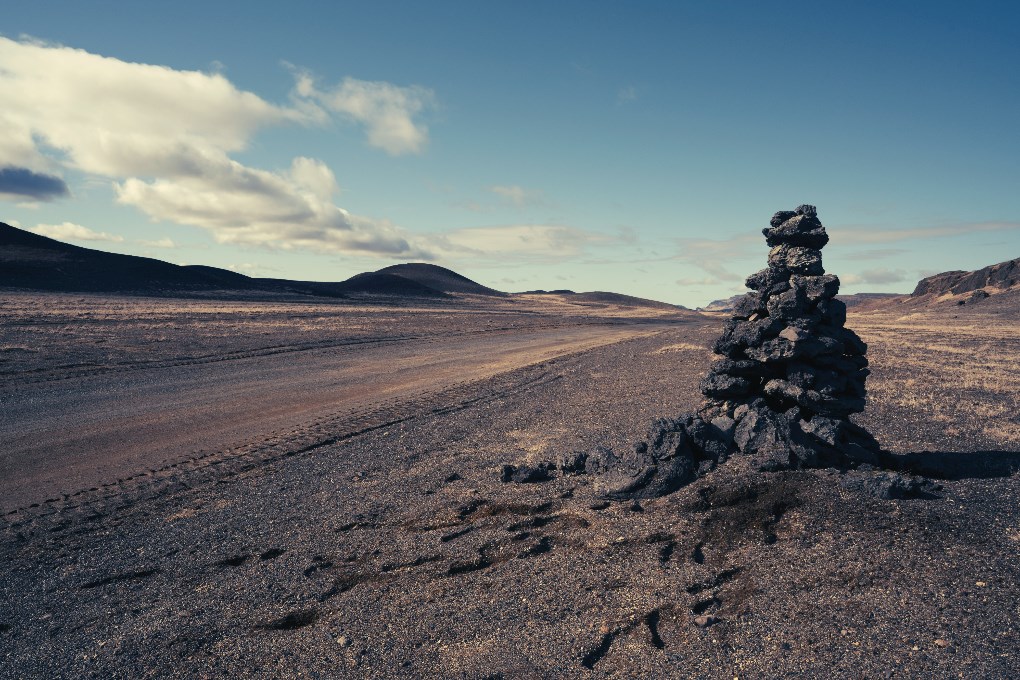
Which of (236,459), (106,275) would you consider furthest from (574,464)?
(106,275)

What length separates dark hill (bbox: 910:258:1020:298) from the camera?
273 ft

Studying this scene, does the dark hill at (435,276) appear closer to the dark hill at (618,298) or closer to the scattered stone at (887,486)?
the dark hill at (618,298)

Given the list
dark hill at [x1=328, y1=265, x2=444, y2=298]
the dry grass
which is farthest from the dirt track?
dark hill at [x1=328, y1=265, x2=444, y2=298]

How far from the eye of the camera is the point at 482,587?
7516 millimetres

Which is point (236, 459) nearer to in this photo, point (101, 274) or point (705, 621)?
point (705, 621)

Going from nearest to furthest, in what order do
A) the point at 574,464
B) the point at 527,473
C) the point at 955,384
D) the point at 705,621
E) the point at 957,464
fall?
1. the point at 705,621
2. the point at 527,473
3. the point at 574,464
4. the point at 957,464
5. the point at 955,384

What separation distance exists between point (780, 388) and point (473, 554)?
667 cm

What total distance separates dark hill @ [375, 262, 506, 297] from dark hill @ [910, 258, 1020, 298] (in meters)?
96.1

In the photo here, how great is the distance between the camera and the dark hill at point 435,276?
169 m

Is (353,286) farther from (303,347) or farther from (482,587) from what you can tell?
(482,587)

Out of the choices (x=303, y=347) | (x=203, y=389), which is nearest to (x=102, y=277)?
(x=303, y=347)

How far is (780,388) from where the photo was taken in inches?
452

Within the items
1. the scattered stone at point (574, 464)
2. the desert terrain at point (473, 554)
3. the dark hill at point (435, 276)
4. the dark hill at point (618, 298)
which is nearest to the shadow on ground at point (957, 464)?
the desert terrain at point (473, 554)

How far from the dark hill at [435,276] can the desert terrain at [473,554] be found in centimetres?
15126
